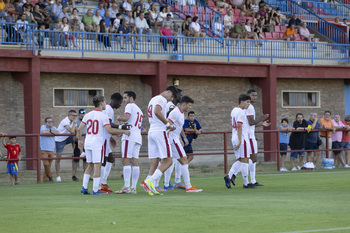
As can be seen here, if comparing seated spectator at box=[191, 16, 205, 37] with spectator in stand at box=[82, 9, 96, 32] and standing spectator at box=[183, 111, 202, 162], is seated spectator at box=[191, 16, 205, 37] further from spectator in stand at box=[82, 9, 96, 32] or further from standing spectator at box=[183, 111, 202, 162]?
standing spectator at box=[183, 111, 202, 162]

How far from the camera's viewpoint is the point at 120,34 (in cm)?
2738

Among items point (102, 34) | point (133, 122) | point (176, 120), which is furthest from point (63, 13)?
point (133, 122)

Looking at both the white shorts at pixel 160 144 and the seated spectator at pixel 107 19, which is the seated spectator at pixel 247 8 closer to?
the seated spectator at pixel 107 19

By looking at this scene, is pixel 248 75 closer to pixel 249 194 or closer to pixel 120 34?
pixel 120 34

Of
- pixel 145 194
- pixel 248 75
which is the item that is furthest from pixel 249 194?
pixel 248 75

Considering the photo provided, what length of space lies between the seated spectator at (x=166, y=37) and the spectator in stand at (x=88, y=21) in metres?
2.83

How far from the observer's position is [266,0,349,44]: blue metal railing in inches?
1390

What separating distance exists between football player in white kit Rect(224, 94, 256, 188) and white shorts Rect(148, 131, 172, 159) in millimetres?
2156

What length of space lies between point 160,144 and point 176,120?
1.11 m

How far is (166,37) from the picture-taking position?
28.4 m

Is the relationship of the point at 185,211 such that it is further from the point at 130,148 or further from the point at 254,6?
the point at 254,6

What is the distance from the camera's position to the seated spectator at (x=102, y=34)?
27.1 metres

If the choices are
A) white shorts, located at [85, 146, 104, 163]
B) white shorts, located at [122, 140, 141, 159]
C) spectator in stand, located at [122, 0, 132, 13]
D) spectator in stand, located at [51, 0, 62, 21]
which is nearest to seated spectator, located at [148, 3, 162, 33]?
spectator in stand, located at [122, 0, 132, 13]

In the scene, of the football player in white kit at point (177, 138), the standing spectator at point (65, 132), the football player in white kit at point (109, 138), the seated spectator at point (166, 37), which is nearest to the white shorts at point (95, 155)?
the football player in white kit at point (109, 138)
